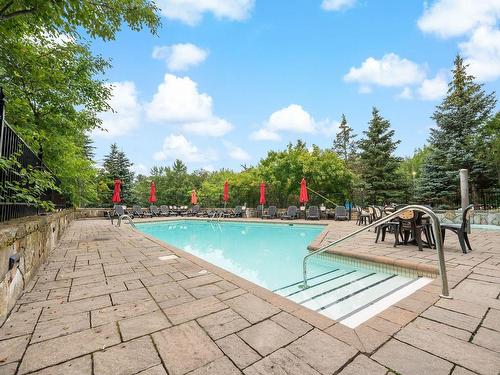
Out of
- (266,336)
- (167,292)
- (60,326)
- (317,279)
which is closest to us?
(266,336)

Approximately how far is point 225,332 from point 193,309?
0.50 meters

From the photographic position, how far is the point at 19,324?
5.98 ft

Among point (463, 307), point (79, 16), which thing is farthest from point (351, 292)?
point (79, 16)

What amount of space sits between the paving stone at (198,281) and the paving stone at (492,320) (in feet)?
7.97

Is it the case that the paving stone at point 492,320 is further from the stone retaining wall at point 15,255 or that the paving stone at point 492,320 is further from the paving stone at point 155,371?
the stone retaining wall at point 15,255

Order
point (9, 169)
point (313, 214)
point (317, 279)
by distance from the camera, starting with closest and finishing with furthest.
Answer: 1. point (9, 169)
2. point (317, 279)
3. point (313, 214)

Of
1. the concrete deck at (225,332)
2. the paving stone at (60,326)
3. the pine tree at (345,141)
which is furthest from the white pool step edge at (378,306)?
the pine tree at (345,141)

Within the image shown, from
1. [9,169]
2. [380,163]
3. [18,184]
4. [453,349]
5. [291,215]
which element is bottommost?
[453,349]

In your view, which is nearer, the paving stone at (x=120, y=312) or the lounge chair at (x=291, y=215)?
the paving stone at (x=120, y=312)

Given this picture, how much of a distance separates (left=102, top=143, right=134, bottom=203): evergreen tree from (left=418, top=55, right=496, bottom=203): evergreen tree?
79.6 ft

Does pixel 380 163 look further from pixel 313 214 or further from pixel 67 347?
pixel 67 347

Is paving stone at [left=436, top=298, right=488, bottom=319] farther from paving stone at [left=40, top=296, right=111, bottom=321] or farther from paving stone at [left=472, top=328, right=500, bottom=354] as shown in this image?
paving stone at [left=40, top=296, right=111, bottom=321]

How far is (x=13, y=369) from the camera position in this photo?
132 cm

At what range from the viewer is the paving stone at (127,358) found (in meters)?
1.32
